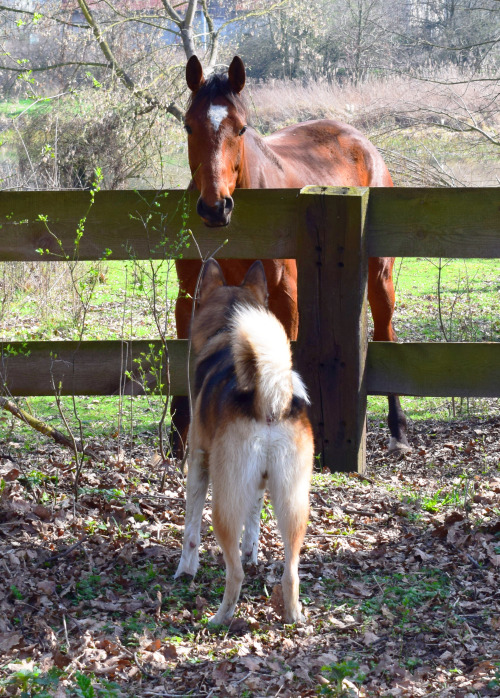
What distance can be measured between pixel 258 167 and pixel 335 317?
1.56 m

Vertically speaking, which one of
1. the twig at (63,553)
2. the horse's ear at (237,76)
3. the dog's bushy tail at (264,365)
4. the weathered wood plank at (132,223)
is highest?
the horse's ear at (237,76)

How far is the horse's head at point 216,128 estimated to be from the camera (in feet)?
16.4

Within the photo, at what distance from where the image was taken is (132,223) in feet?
16.8

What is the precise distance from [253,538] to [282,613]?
0.65 m

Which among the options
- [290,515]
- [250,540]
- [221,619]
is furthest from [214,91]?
[221,619]

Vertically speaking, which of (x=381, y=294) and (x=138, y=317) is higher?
(x=381, y=294)

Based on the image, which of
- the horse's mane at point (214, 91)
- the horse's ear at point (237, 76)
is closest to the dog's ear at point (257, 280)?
the horse's mane at point (214, 91)

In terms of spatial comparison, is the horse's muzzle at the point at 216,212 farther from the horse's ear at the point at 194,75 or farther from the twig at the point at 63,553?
the twig at the point at 63,553

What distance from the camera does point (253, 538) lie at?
3939 mm

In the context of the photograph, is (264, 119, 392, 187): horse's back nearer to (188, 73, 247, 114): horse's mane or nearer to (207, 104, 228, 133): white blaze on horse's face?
(188, 73, 247, 114): horse's mane

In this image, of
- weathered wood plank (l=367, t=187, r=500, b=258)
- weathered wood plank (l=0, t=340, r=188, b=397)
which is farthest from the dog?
weathered wood plank (l=367, t=187, r=500, b=258)

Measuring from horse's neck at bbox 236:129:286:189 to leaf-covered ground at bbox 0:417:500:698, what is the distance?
2.30 m

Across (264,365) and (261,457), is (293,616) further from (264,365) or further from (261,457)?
(264,365)

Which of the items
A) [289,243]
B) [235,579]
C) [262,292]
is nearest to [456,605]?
[235,579]
